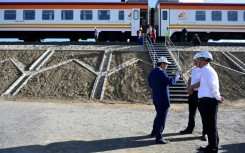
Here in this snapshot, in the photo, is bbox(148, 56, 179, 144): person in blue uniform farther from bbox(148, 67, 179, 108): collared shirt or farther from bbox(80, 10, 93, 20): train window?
bbox(80, 10, 93, 20): train window

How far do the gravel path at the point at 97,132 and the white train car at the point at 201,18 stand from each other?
14815mm

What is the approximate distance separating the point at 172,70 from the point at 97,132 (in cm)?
1024

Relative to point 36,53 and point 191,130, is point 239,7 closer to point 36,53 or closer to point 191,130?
point 36,53

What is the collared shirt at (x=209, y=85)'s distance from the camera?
646cm

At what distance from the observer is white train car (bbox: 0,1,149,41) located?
25.3m

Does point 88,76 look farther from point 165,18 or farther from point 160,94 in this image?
point 160,94

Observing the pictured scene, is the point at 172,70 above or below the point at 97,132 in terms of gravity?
above

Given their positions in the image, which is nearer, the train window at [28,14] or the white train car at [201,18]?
the white train car at [201,18]

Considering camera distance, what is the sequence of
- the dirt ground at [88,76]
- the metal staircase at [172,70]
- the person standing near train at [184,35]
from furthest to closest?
the person standing near train at [184,35]
the dirt ground at [88,76]
the metal staircase at [172,70]

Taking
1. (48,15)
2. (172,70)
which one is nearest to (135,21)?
(48,15)

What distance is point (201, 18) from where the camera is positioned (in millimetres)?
25516

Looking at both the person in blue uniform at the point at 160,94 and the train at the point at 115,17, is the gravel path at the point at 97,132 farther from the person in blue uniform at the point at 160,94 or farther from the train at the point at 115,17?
the train at the point at 115,17

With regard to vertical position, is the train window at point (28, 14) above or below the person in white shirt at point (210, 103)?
above

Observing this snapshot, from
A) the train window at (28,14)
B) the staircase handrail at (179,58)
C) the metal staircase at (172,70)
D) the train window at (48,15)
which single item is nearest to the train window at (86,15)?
the train window at (48,15)
